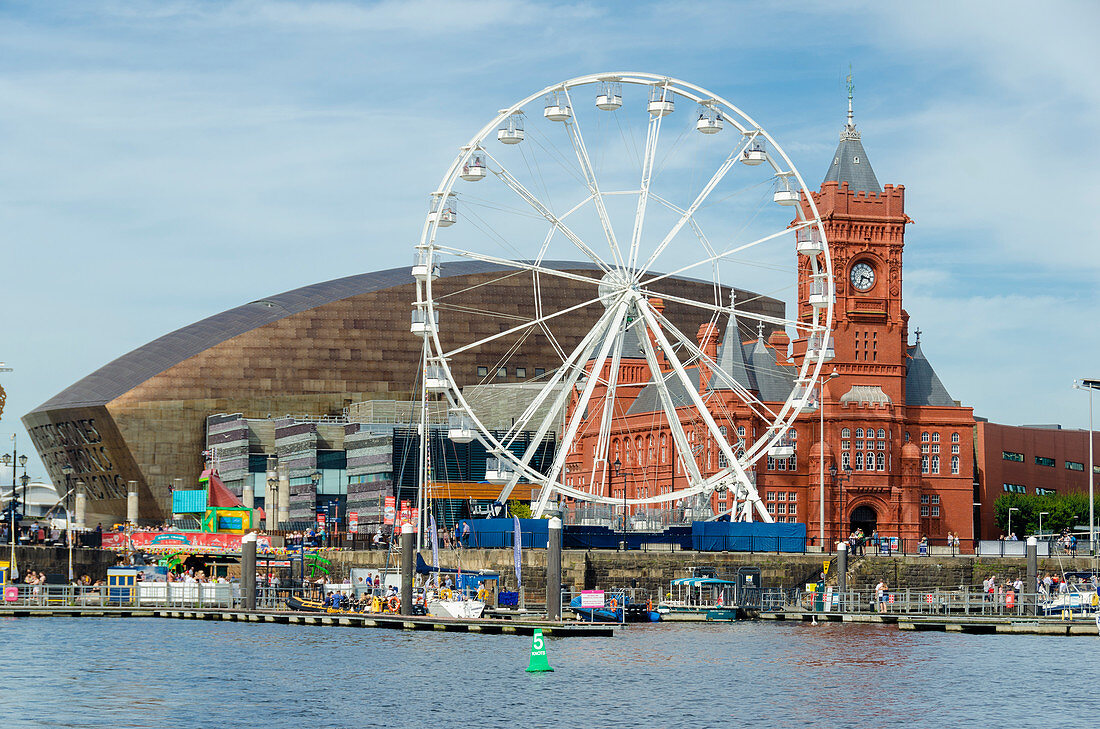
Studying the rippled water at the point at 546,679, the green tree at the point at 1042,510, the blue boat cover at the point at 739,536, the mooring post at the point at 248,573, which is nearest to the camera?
the rippled water at the point at 546,679

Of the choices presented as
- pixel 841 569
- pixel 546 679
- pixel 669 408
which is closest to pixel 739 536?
pixel 841 569

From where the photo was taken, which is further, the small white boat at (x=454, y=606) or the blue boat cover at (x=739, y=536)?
the blue boat cover at (x=739, y=536)

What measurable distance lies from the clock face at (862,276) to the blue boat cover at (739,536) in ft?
103

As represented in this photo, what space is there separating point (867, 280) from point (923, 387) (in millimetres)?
9318

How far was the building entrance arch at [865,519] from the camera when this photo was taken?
394 ft

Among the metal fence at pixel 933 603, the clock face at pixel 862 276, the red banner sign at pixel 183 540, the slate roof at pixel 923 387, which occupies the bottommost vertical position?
the metal fence at pixel 933 603

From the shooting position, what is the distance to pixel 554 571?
2884 inches

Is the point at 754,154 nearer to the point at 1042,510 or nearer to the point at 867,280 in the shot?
the point at 867,280

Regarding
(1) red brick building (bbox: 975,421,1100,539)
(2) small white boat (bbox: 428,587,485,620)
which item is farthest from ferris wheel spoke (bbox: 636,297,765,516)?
(1) red brick building (bbox: 975,421,1100,539)

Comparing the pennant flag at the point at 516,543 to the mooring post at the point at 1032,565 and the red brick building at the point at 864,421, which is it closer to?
the mooring post at the point at 1032,565

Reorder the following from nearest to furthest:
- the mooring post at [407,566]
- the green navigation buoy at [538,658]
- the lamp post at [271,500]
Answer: the green navigation buoy at [538,658]
the mooring post at [407,566]
the lamp post at [271,500]

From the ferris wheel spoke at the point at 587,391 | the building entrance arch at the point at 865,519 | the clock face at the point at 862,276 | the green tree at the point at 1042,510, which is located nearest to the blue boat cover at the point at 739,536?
the ferris wheel spoke at the point at 587,391

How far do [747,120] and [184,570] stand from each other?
45422 mm

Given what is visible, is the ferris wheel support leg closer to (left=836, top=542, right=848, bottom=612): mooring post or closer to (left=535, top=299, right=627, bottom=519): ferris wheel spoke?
(left=535, top=299, right=627, bottom=519): ferris wheel spoke
